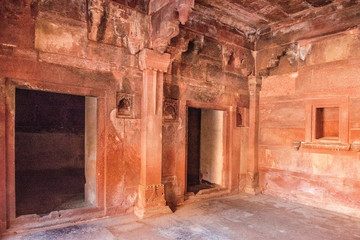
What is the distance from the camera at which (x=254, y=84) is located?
238 inches

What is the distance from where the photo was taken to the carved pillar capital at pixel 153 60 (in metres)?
4.32

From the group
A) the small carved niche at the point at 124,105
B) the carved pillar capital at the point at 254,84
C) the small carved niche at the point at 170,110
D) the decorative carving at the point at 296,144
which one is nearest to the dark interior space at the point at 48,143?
the small carved niche at the point at 124,105

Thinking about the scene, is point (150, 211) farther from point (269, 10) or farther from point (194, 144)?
point (269, 10)

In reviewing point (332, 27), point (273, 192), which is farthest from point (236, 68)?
point (273, 192)

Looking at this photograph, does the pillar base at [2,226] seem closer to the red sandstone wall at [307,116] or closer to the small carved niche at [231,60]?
the small carved niche at [231,60]

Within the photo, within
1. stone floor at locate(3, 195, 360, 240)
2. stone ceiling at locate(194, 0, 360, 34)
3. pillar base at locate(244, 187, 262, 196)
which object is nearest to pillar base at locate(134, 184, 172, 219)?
stone floor at locate(3, 195, 360, 240)

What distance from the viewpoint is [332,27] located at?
16.1 feet

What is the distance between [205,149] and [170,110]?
2.31 m

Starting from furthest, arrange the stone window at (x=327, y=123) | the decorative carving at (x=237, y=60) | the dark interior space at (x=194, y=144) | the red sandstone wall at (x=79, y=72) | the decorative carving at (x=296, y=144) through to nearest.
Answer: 1. the dark interior space at (x=194, y=144)
2. the decorative carving at (x=237, y=60)
3. the decorative carving at (x=296, y=144)
4. the stone window at (x=327, y=123)
5. the red sandstone wall at (x=79, y=72)

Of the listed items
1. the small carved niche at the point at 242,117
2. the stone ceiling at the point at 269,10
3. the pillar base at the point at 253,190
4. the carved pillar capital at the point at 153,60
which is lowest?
the pillar base at the point at 253,190

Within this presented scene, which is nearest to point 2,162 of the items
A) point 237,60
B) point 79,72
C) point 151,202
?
point 79,72

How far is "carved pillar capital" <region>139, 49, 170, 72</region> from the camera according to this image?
4.32 meters

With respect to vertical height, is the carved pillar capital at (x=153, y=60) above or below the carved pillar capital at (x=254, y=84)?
above

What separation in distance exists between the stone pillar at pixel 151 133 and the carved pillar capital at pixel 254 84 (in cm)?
246
